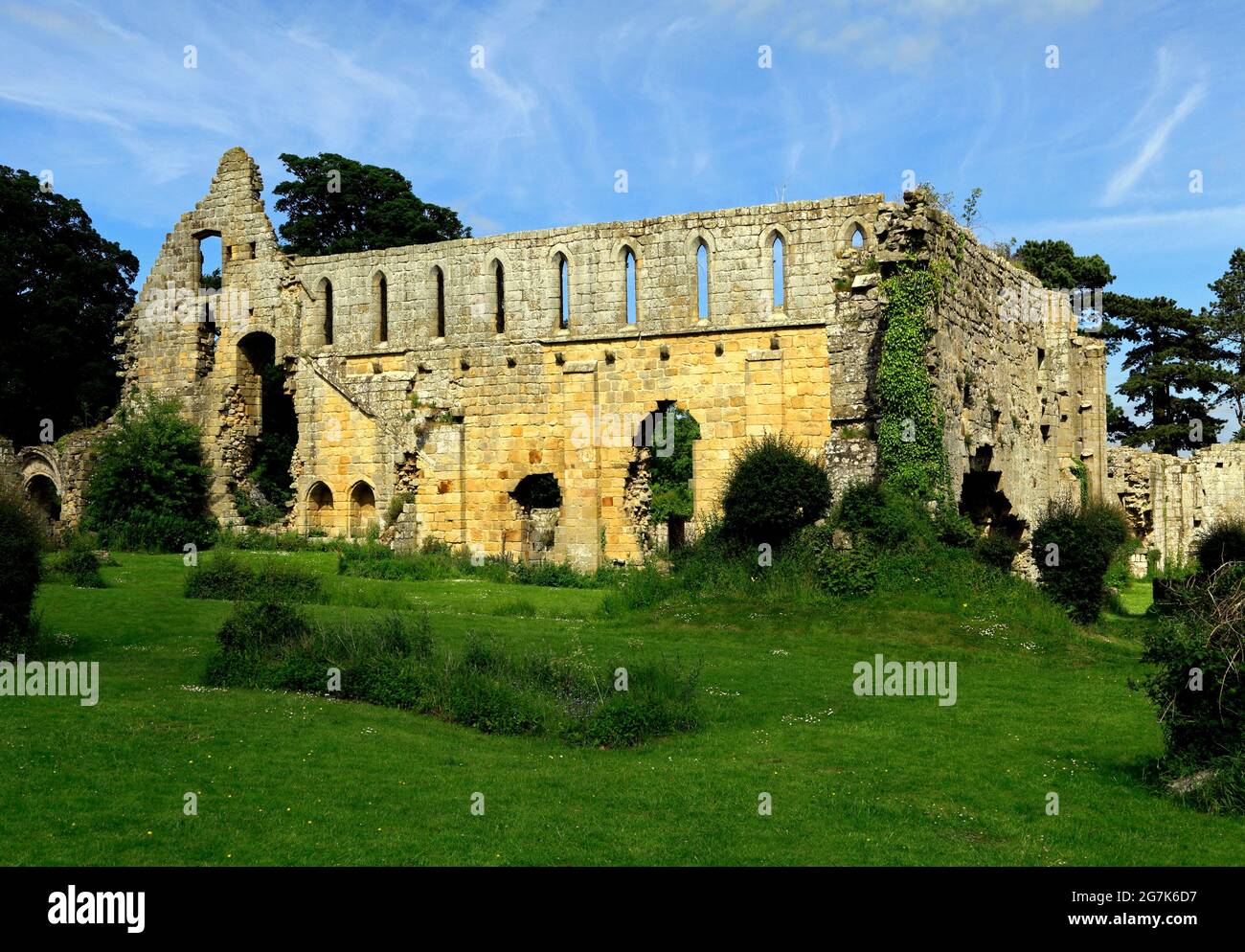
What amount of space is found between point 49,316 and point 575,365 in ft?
88.7

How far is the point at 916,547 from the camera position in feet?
65.7

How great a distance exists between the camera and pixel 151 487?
3052 centimetres

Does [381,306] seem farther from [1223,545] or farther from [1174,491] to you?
[1174,491]

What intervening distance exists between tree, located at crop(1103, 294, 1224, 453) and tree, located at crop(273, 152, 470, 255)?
30.3 m

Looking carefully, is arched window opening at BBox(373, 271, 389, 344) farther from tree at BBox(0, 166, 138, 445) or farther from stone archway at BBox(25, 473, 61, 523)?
tree at BBox(0, 166, 138, 445)

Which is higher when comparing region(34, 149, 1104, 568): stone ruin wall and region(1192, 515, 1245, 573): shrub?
region(34, 149, 1104, 568): stone ruin wall

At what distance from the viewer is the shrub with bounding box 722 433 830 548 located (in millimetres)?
22281

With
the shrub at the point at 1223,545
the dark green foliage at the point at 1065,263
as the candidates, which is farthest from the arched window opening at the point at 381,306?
the dark green foliage at the point at 1065,263

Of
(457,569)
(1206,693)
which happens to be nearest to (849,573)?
(1206,693)

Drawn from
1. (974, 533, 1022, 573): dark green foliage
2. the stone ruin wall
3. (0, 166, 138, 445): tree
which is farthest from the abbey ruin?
(0, 166, 138, 445): tree

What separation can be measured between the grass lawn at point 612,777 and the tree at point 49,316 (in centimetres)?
3154

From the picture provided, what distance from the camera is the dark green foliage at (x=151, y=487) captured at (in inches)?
1176

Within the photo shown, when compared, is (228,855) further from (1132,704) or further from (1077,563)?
(1077,563)

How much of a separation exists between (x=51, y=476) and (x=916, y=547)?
25992 mm
